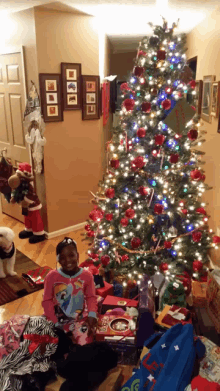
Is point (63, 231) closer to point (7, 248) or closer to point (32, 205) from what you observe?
point (32, 205)

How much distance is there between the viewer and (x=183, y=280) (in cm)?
244

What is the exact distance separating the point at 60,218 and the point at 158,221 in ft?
5.57

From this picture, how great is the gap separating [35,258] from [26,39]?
229cm

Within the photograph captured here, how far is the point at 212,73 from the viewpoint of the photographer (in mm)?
3055

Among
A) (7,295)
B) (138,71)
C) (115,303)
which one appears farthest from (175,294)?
(138,71)

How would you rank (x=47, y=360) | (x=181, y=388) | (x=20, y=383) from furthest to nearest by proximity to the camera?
(x=47, y=360) → (x=20, y=383) → (x=181, y=388)

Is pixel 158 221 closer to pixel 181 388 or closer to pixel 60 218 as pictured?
pixel 181 388

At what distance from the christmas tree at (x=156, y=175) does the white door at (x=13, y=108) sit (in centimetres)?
161

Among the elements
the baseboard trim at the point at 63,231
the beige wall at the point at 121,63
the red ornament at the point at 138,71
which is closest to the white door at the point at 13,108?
the baseboard trim at the point at 63,231

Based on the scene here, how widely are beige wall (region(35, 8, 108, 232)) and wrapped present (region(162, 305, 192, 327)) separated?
2012 millimetres

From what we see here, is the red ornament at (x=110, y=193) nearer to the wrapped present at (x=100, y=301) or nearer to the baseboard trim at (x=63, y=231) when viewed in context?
the wrapped present at (x=100, y=301)

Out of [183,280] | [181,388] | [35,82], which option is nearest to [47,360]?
[181,388]

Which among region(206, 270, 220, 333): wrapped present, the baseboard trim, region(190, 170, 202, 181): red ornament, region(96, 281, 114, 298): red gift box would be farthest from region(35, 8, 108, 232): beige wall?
region(206, 270, 220, 333): wrapped present

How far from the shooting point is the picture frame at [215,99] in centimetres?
278
